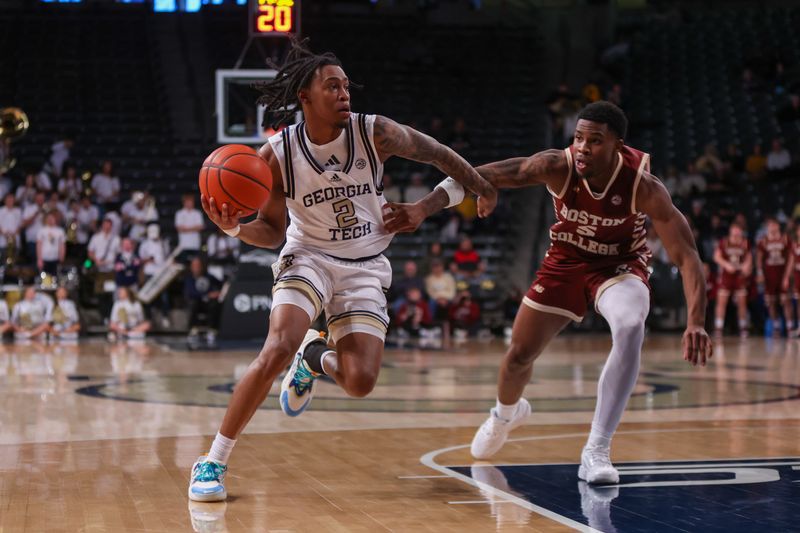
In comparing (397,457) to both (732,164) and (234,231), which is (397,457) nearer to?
(234,231)

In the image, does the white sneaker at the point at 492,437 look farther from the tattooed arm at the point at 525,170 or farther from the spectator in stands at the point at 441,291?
the spectator in stands at the point at 441,291

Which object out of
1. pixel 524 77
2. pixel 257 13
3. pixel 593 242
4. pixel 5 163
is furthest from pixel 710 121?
pixel 593 242

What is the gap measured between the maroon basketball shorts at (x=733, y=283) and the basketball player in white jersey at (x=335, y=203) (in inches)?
516

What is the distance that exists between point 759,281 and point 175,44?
1382 centimetres

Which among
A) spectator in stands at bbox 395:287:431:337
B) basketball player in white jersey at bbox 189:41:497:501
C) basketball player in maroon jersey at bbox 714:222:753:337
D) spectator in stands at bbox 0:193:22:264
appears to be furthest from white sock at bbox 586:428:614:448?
spectator in stands at bbox 0:193:22:264

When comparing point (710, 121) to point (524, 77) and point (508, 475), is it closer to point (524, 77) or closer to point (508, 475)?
point (524, 77)

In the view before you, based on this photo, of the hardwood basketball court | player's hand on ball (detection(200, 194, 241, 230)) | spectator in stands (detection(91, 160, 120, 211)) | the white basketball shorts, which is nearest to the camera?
the hardwood basketball court

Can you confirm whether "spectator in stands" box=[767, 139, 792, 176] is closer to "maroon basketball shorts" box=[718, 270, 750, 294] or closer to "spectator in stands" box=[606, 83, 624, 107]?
"maroon basketball shorts" box=[718, 270, 750, 294]

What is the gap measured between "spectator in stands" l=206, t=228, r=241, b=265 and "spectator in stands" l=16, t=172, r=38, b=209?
2.82m

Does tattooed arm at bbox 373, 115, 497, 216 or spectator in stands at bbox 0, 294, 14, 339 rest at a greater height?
tattooed arm at bbox 373, 115, 497, 216

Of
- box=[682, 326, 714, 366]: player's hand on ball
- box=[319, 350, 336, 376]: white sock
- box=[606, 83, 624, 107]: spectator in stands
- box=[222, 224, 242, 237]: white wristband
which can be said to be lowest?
box=[319, 350, 336, 376]: white sock

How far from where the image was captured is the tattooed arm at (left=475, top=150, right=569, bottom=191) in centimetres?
563

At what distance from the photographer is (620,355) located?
552 cm

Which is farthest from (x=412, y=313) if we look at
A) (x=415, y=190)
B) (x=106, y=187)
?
(x=106, y=187)
